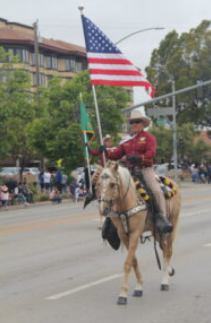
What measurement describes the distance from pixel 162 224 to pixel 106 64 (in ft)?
21.5

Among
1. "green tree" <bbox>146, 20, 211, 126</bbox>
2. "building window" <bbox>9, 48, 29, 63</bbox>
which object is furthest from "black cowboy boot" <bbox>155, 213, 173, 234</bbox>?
"building window" <bbox>9, 48, 29, 63</bbox>

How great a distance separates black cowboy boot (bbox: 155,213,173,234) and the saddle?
0.31 metres

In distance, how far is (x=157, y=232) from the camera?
29.2ft

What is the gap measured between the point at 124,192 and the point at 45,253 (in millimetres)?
5180

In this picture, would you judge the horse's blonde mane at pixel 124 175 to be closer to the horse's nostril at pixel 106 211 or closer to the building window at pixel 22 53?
the horse's nostril at pixel 106 211

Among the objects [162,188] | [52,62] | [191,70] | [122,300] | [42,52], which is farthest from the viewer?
[52,62]

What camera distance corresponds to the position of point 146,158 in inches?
341


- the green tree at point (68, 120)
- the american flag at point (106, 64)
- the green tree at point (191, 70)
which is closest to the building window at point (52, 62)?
the green tree at point (191, 70)

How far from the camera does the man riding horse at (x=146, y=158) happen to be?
8664mm

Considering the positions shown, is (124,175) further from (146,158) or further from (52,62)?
(52,62)

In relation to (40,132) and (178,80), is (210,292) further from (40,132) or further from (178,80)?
(178,80)

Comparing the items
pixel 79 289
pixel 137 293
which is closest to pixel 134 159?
pixel 137 293

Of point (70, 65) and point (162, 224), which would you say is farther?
point (70, 65)

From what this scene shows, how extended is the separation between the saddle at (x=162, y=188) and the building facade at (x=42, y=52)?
66.4 m
